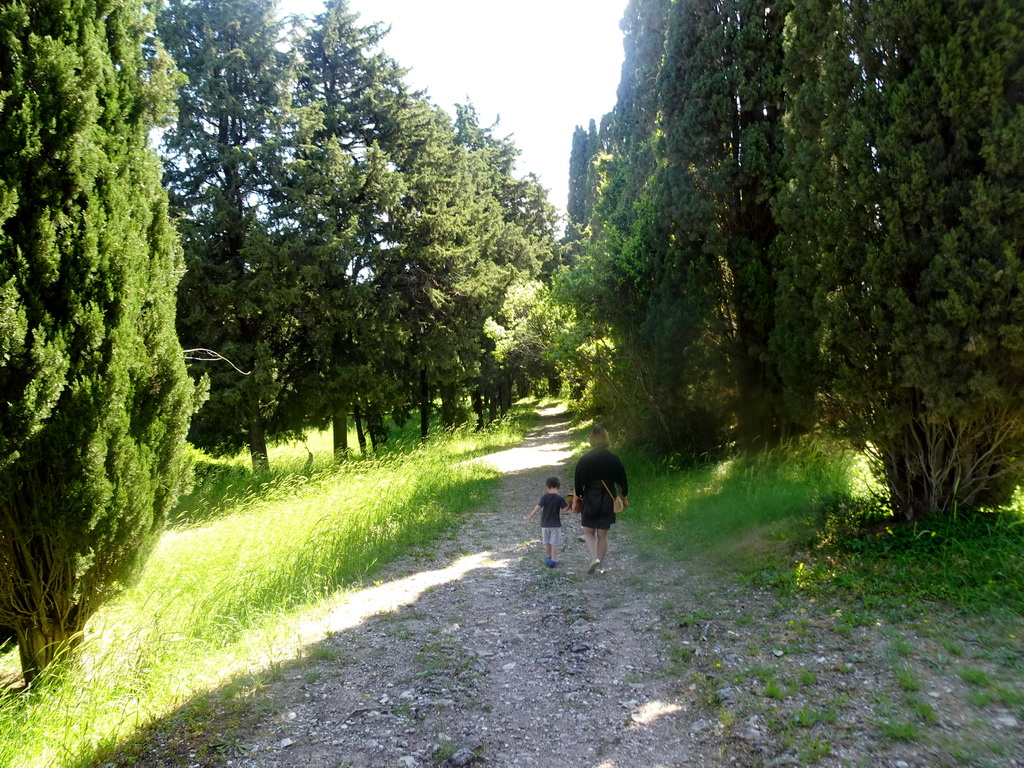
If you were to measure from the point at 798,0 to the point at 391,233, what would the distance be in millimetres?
13184

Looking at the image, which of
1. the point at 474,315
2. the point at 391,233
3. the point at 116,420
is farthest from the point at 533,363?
the point at 116,420

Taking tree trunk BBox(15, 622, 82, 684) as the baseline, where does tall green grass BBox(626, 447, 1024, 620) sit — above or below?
below

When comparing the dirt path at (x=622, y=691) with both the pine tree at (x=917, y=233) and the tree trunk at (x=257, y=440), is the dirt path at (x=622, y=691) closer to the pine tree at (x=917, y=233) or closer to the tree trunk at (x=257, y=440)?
the pine tree at (x=917, y=233)

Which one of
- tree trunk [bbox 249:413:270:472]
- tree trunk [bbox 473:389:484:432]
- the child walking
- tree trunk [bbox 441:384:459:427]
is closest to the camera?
the child walking

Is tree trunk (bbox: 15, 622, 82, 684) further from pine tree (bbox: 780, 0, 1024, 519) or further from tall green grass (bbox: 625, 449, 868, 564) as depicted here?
pine tree (bbox: 780, 0, 1024, 519)

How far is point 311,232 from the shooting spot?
1496 centimetres

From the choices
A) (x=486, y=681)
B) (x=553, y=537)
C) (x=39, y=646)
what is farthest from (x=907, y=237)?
(x=39, y=646)

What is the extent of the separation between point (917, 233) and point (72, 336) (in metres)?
7.08

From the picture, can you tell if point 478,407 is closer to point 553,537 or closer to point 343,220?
point 343,220

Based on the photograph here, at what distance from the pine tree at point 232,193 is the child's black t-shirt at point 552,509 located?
9.59 meters

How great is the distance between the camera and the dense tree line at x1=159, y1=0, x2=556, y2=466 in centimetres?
1445

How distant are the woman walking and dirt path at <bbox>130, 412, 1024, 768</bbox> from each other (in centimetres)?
98

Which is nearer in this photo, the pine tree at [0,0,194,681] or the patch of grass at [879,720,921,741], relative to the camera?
the patch of grass at [879,720,921,741]

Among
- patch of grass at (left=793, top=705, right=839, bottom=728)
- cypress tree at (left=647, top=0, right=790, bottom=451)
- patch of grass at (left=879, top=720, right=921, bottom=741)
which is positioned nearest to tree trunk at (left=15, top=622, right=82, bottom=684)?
patch of grass at (left=793, top=705, right=839, bottom=728)
